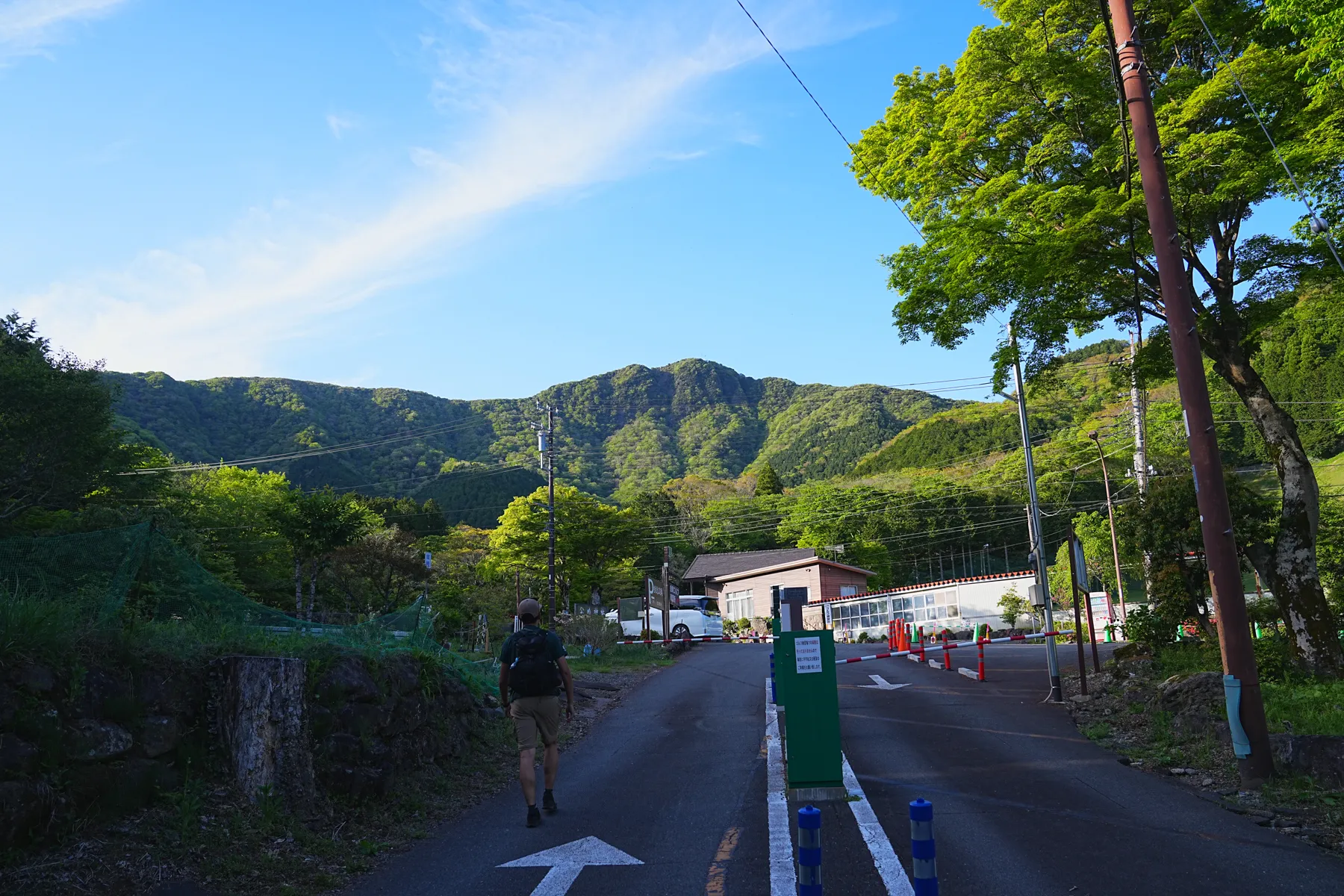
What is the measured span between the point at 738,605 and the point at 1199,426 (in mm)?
50680

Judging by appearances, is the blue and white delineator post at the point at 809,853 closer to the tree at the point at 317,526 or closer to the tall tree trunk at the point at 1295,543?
the tall tree trunk at the point at 1295,543

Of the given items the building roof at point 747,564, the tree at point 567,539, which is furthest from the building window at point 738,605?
the tree at point 567,539

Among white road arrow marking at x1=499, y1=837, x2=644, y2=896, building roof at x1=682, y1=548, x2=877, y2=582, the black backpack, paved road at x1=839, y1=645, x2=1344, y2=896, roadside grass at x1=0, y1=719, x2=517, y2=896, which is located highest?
building roof at x1=682, y1=548, x2=877, y2=582

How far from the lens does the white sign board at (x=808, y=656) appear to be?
797cm

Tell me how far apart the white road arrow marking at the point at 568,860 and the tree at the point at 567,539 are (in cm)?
3961

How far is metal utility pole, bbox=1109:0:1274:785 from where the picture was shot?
7.84 metres

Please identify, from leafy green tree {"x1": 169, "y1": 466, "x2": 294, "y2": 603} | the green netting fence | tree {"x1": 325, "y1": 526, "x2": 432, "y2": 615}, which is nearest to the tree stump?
the green netting fence

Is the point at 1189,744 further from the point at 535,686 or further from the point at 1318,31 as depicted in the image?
the point at 1318,31

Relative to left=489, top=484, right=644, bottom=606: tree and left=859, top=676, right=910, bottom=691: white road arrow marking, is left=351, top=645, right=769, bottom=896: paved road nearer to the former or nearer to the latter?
left=859, top=676, right=910, bottom=691: white road arrow marking

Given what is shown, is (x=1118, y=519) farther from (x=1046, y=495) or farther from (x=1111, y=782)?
(x=1046, y=495)

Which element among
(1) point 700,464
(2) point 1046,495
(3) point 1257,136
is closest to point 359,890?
(3) point 1257,136

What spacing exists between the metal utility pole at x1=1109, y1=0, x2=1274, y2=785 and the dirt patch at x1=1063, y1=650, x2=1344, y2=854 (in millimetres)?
389

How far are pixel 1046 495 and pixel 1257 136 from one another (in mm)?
A: 58034

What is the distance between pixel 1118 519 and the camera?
53.4 ft
